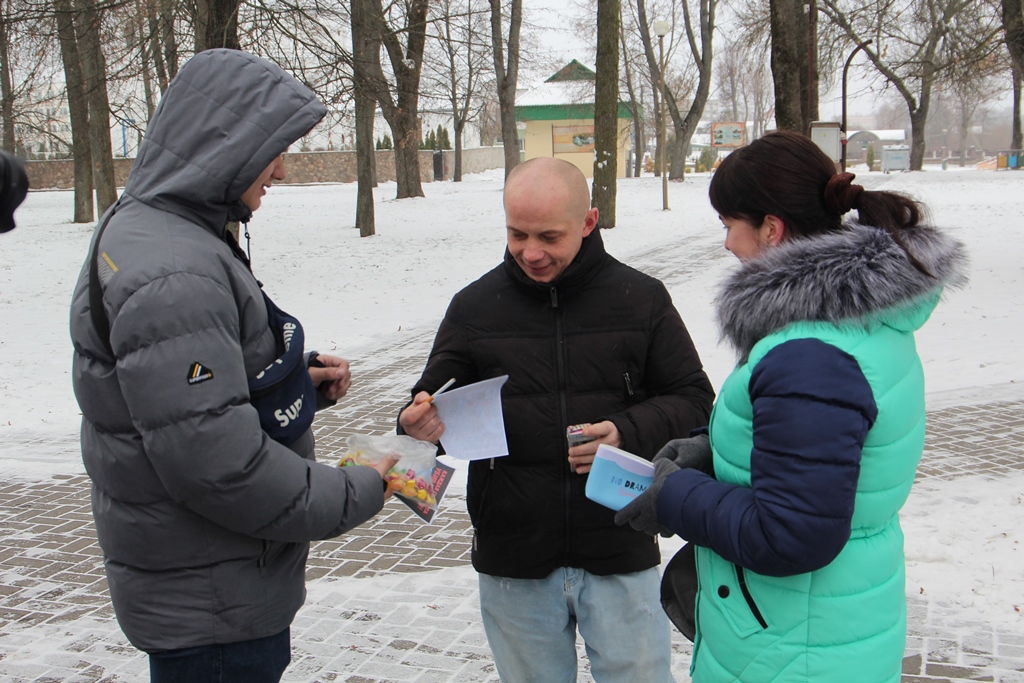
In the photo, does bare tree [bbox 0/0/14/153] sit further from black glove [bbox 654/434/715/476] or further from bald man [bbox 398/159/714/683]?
black glove [bbox 654/434/715/476]

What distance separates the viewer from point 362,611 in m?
4.33

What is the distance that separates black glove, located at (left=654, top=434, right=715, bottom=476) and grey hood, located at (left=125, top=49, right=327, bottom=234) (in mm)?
1053

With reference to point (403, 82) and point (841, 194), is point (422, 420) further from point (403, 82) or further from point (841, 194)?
point (403, 82)

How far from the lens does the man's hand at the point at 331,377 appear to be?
2473 millimetres

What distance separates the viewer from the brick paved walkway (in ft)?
12.4

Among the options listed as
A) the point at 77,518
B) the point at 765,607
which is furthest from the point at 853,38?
the point at 765,607

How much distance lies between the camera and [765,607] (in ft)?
6.32

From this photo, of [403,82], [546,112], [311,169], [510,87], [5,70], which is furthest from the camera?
[546,112]

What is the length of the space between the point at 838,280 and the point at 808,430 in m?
0.30

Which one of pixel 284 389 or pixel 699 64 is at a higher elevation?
pixel 699 64

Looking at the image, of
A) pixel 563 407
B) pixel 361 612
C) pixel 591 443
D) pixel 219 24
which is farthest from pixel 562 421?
pixel 219 24

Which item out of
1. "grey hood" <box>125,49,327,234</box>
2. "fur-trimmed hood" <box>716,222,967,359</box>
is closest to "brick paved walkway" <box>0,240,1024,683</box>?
"fur-trimmed hood" <box>716,222,967,359</box>

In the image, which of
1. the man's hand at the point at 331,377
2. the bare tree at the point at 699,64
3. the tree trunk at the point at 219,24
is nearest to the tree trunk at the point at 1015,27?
the tree trunk at the point at 219,24

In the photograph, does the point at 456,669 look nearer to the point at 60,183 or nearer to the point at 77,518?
the point at 77,518
